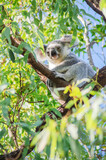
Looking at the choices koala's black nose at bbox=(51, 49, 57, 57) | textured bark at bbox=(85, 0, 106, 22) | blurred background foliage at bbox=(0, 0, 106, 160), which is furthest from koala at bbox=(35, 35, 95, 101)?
textured bark at bbox=(85, 0, 106, 22)

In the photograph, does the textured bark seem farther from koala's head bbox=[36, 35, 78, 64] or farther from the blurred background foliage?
koala's head bbox=[36, 35, 78, 64]

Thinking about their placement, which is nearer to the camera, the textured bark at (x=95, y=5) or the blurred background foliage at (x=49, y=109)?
the blurred background foliage at (x=49, y=109)

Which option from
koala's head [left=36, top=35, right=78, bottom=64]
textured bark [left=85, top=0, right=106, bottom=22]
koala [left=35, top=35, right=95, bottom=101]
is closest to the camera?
textured bark [left=85, top=0, right=106, bottom=22]

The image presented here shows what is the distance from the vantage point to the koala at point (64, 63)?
3.19 meters

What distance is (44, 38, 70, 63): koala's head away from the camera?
357 centimetres

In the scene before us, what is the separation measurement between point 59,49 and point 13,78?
2.42 feet

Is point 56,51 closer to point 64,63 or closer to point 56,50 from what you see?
point 56,50

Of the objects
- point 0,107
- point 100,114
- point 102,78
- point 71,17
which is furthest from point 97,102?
point 71,17

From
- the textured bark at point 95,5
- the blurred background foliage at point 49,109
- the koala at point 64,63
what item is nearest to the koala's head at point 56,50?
the koala at point 64,63

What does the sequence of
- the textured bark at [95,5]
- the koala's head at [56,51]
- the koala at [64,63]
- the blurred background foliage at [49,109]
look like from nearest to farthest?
the blurred background foliage at [49,109], the textured bark at [95,5], the koala at [64,63], the koala's head at [56,51]

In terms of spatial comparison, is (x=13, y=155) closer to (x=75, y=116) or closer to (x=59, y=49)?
(x=75, y=116)

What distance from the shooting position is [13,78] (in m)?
3.78

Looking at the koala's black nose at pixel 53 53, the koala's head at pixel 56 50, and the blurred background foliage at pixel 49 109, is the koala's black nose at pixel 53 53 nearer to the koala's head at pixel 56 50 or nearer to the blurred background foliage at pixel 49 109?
the koala's head at pixel 56 50

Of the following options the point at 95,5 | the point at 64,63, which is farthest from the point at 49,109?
the point at 64,63
